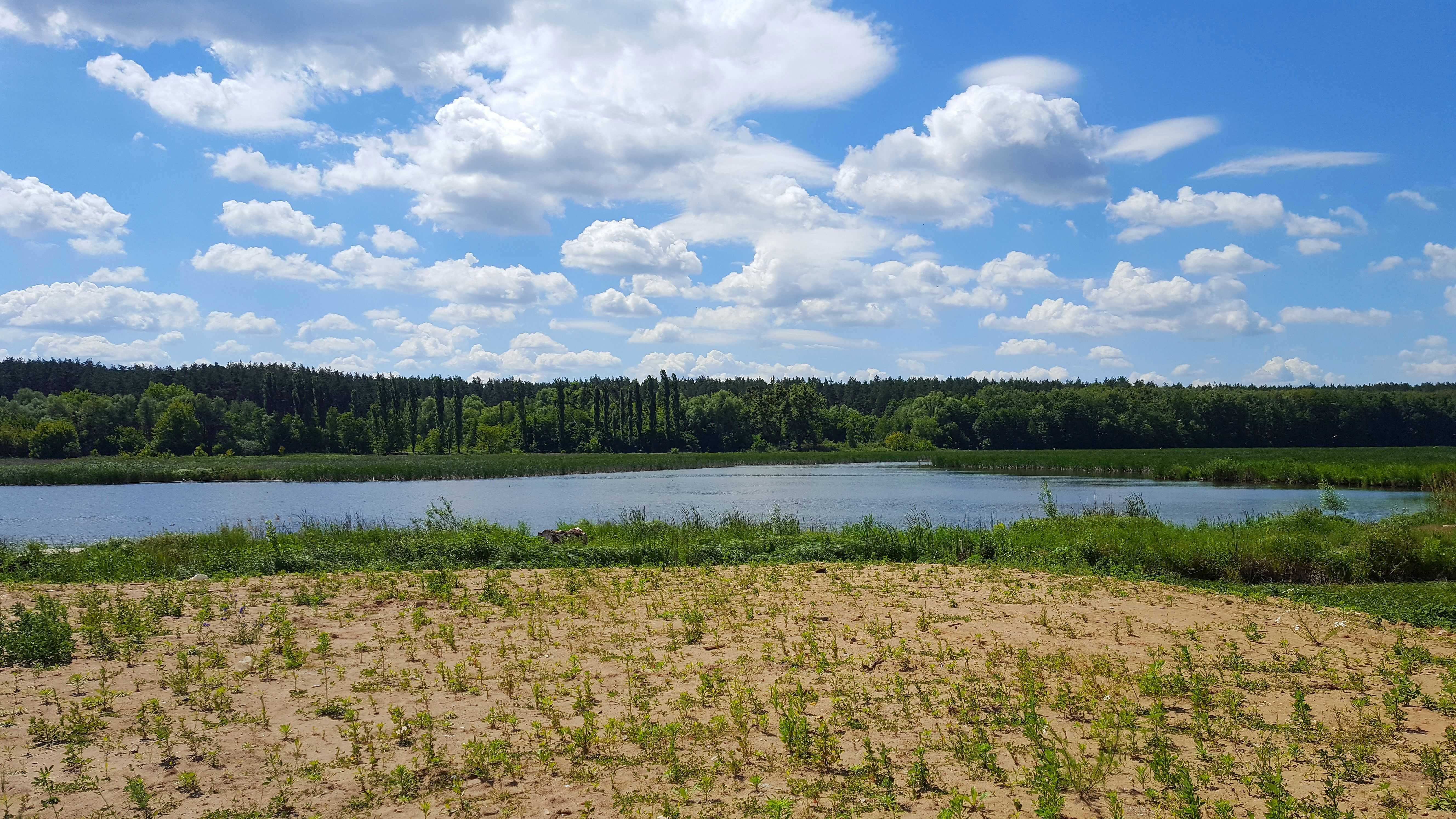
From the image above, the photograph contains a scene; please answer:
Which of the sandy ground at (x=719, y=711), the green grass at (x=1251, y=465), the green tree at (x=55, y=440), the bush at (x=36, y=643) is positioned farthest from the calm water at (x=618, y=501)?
the green tree at (x=55, y=440)

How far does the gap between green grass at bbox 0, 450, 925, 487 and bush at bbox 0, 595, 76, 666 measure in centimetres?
5711

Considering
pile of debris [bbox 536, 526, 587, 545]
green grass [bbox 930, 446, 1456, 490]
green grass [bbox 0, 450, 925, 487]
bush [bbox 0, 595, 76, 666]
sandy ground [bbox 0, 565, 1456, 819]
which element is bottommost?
green grass [bbox 0, 450, 925, 487]

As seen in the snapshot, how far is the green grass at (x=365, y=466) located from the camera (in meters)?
61.6

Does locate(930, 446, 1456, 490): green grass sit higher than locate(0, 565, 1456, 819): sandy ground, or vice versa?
locate(0, 565, 1456, 819): sandy ground

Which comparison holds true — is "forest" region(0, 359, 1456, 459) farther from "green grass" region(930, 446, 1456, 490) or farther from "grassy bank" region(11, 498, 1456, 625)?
"grassy bank" region(11, 498, 1456, 625)

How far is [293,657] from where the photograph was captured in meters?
8.51

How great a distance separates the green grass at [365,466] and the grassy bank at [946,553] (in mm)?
48446

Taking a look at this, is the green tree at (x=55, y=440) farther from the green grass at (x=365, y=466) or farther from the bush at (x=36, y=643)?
the bush at (x=36, y=643)

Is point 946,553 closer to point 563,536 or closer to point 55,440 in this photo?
point 563,536

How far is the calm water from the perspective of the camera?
102 ft

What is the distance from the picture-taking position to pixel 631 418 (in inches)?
5399

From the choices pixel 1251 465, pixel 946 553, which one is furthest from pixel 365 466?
pixel 1251 465

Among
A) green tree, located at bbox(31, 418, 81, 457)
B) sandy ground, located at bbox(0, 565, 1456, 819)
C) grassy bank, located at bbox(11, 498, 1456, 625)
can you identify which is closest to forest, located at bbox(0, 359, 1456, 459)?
green tree, located at bbox(31, 418, 81, 457)

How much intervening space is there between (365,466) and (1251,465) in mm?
65536
